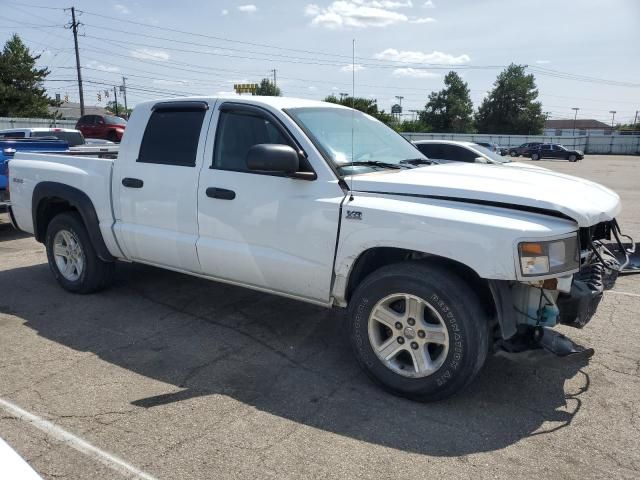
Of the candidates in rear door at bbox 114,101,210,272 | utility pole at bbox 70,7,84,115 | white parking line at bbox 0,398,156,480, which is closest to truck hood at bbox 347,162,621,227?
rear door at bbox 114,101,210,272

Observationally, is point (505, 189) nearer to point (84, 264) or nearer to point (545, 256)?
point (545, 256)

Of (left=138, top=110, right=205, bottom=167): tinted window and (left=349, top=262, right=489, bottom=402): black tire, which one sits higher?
(left=138, top=110, right=205, bottom=167): tinted window

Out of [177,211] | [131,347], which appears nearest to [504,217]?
[177,211]

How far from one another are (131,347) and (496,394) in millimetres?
2697

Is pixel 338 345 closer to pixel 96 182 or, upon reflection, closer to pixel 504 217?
pixel 504 217

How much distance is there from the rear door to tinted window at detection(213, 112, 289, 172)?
161 millimetres

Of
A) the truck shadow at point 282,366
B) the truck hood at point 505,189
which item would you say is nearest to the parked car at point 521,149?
the truck shadow at point 282,366

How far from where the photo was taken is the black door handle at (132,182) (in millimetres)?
4617

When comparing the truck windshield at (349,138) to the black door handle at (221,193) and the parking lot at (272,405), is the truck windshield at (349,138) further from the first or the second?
the parking lot at (272,405)

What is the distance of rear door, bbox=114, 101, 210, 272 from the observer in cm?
435

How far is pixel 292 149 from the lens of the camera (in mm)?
3623

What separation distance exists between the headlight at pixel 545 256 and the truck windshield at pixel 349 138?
→ 139cm

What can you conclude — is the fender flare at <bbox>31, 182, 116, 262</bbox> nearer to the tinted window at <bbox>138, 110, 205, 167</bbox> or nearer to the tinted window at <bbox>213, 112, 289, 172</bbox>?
the tinted window at <bbox>138, 110, 205, 167</bbox>

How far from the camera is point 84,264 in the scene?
529 cm
